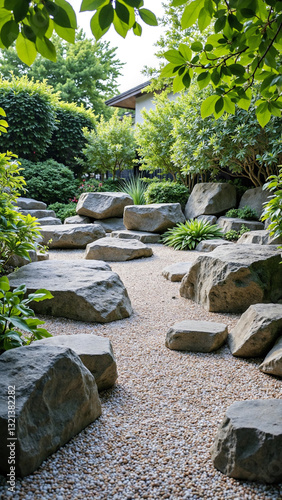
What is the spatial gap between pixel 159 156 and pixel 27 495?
11485 millimetres

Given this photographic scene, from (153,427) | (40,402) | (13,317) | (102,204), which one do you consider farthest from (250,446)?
(102,204)

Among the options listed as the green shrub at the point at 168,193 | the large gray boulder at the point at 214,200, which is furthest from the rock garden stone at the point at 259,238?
the green shrub at the point at 168,193

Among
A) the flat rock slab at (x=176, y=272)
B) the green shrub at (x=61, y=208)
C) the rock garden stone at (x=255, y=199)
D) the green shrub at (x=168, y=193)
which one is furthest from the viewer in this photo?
the green shrub at (x=61, y=208)

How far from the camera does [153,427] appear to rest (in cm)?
231

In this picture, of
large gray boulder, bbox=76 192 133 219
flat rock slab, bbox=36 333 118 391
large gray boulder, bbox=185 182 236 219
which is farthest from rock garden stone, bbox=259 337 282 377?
large gray boulder, bbox=76 192 133 219

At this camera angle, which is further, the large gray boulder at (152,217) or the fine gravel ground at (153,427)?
the large gray boulder at (152,217)

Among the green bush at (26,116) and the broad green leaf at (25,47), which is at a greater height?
the green bush at (26,116)

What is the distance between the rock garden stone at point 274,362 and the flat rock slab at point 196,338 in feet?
1.57

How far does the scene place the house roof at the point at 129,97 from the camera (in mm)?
16938

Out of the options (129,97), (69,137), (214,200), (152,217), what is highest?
(129,97)

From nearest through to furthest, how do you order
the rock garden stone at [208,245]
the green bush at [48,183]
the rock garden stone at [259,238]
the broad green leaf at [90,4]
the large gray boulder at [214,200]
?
the broad green leaf at [90,4] → the rock garden stone at [259,238] → the rock garden stone at [208,245] → the large gray boulder at [214,200] → the green bush at [48,183]

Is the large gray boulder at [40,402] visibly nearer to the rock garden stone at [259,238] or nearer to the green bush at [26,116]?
the rock garden stone at [259,238]

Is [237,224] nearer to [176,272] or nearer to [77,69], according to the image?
[176,272]

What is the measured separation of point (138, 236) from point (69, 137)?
876 cm
